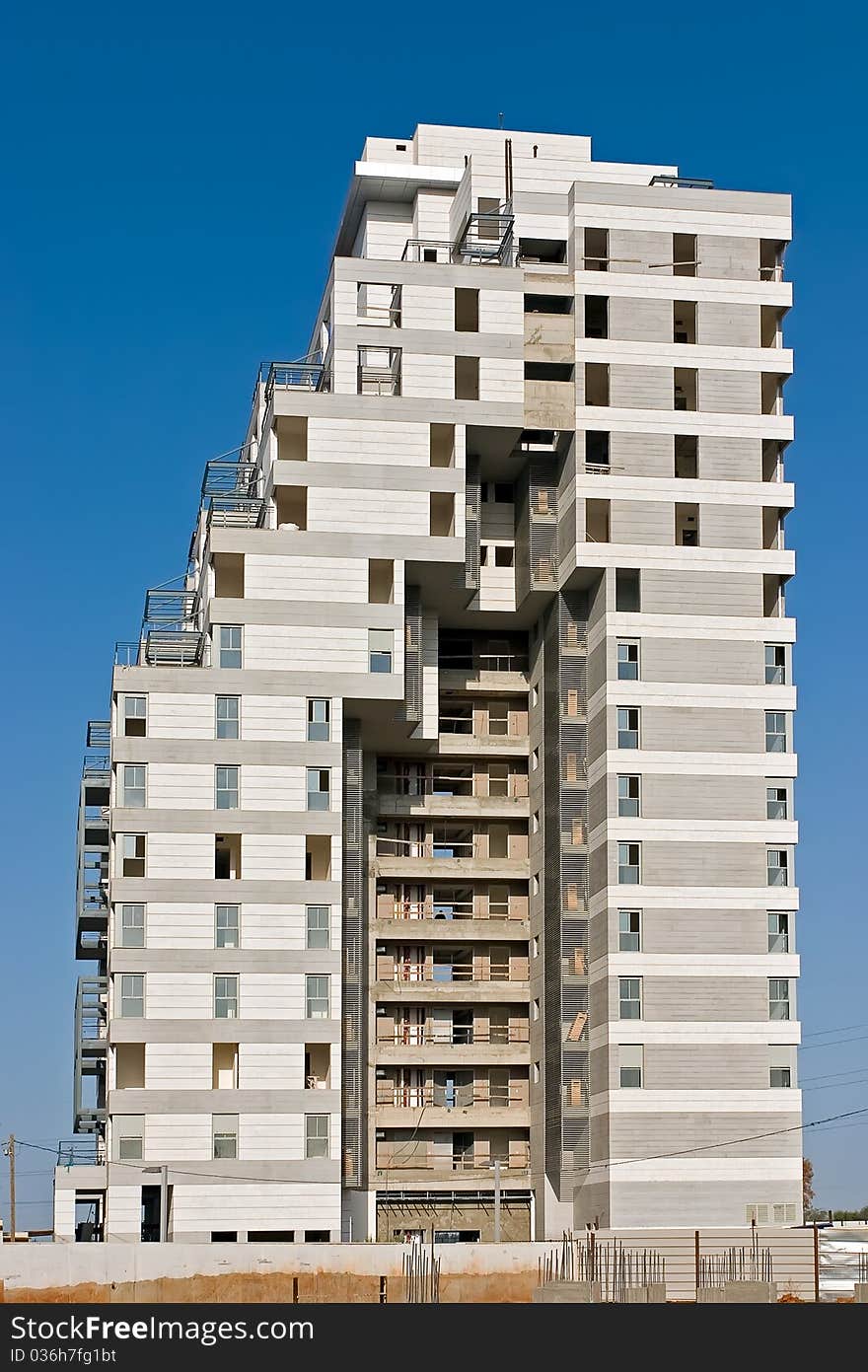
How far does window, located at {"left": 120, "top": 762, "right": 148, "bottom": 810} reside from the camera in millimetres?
91125

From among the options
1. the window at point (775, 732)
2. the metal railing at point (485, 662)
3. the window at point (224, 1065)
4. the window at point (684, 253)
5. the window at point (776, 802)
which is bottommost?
the window at point (224, 1065)

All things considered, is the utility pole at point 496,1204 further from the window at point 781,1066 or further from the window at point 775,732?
the window at point 775,732

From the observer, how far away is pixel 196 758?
91750 millimetres

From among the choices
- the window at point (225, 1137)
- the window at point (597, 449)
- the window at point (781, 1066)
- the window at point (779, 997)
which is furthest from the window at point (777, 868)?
the window at point (225, 1137)

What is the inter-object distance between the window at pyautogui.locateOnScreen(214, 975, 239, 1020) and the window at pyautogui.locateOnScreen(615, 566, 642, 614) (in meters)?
24.0

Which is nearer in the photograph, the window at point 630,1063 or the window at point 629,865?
the window at point 630,1063

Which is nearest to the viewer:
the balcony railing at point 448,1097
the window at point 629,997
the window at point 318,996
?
the window at point 629,997

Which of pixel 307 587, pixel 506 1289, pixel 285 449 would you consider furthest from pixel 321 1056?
pixel 285 449

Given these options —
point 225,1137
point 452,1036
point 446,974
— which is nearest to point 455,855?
point 446,974

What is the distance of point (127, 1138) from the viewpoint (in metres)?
87.9

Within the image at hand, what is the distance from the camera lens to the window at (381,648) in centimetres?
9356

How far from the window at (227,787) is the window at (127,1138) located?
13805 millimetres

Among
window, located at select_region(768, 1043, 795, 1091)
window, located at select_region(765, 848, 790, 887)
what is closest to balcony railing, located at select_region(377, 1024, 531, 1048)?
window, located at select_region(768, 1043, 795, 1091)

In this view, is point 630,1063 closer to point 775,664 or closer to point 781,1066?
point 781,1066
